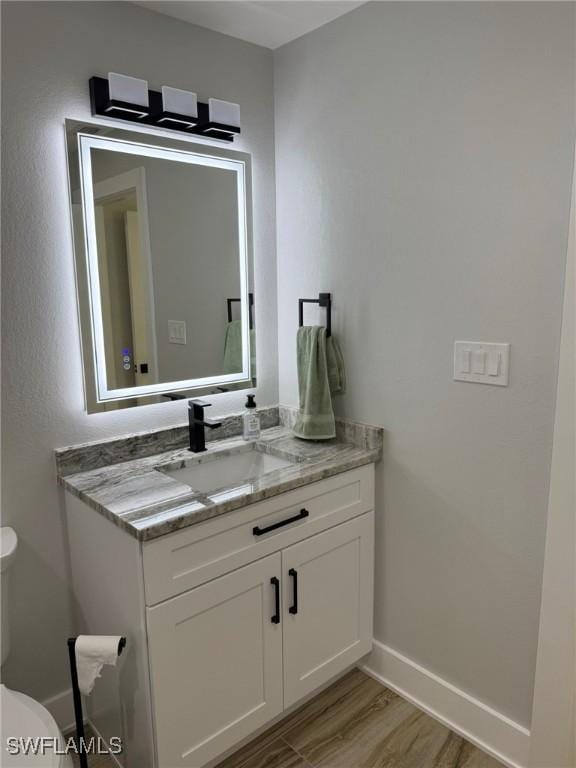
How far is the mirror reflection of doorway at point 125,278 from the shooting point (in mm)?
1819

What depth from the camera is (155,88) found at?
1901 mm

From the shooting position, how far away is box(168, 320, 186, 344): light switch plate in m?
2.03

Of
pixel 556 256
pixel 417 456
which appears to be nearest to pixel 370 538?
pixel 417 456

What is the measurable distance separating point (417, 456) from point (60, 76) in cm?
165

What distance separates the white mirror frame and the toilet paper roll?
29.0 inches

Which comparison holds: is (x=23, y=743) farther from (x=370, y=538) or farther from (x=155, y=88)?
(x=155, y=88)

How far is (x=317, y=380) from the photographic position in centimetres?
204

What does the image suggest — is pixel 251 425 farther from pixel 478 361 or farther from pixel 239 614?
pixel 478 361

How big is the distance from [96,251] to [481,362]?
125 cm

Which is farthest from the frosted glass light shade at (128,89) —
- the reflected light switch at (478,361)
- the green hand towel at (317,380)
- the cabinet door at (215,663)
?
the cabinet door at (215,663)

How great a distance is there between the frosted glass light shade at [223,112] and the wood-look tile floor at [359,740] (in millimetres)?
2130

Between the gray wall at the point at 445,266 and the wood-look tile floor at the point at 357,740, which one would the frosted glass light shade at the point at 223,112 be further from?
the wood-look tile floor at the point at 357,740

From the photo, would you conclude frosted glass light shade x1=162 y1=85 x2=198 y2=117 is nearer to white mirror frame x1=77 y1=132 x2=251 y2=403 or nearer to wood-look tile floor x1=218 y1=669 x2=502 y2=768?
white mirror frame x1=77 y1=132 x2=251 y2=403

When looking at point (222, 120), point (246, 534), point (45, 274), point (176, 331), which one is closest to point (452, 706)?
point (246, 534)
